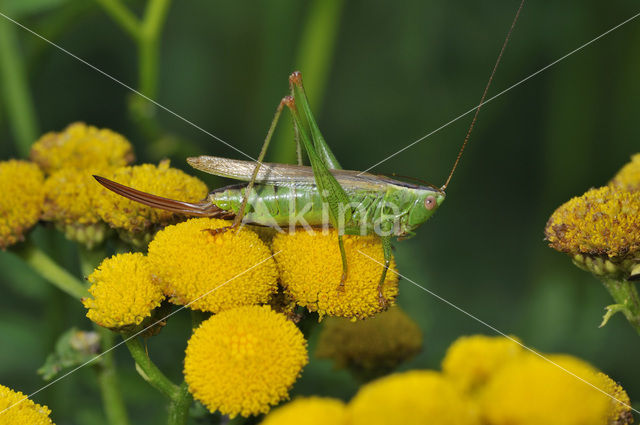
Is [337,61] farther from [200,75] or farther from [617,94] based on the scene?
[617,94]

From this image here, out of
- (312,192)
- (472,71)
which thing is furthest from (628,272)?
(472,71)

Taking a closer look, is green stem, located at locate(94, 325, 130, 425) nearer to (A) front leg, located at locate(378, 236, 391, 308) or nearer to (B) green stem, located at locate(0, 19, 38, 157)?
(A) front leg, located at locate(378, 236, 391, 308)

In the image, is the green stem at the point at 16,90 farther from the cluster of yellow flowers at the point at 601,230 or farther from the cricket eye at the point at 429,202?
the cluster of yellow flowers at the point at 601,230

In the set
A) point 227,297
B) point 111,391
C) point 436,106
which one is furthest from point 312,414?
point 436,106

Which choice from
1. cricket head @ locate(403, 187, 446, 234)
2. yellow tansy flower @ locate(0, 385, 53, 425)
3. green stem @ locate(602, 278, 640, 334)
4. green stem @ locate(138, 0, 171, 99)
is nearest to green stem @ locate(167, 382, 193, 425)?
yellow tansy flower @ locate(0, 385, 53, 425)

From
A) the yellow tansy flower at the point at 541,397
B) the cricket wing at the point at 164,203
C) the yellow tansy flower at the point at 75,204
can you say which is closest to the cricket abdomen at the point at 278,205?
the cricket wing at the point at 164,203

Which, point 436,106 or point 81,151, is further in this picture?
point 436,106

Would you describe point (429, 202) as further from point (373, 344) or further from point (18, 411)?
point (18, 411)
